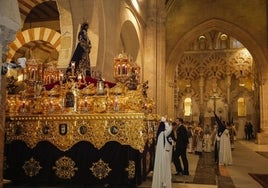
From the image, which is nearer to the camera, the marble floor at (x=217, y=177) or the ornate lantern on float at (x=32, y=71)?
the marble floor at (x=217, y=177)

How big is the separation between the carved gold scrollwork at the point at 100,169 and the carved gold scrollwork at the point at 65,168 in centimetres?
42

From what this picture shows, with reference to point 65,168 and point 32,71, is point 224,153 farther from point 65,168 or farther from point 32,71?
point 32,71

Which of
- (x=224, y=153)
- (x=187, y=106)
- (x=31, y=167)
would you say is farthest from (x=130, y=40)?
(x=187, y=106)

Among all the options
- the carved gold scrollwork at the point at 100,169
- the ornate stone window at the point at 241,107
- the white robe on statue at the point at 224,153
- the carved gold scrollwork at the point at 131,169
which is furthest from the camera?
the ornate stone window at the point at 241,107

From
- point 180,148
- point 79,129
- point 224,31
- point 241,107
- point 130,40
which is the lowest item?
point 180,148

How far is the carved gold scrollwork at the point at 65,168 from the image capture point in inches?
289

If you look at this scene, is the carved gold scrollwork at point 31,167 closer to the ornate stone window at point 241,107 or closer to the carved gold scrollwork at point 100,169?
the carved gold scrollwork at point 100,169

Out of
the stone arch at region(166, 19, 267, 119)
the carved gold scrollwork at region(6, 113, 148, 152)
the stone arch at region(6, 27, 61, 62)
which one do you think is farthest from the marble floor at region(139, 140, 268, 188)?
the stone arch at region(166, 19, 267, 119)

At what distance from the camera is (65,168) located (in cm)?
738

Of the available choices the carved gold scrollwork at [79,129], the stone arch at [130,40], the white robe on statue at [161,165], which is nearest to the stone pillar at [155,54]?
the stone arch at [130,40]

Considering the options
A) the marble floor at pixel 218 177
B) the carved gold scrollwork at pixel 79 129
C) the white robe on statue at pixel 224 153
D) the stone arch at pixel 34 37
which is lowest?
the marble floor at pixel 218 177

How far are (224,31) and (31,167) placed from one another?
19865mm

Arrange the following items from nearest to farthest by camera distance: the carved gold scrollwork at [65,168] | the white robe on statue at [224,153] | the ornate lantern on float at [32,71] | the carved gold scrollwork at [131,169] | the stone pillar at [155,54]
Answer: the carved gold scrollwork at [131,169] < the carved gold scrollwork at [65,168] < the ornate lantern on float at [32,71] < the white robe on statue at [224,153] < the stone pillar at [155,54]

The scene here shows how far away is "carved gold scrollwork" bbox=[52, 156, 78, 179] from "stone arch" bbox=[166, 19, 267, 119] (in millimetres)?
17121
